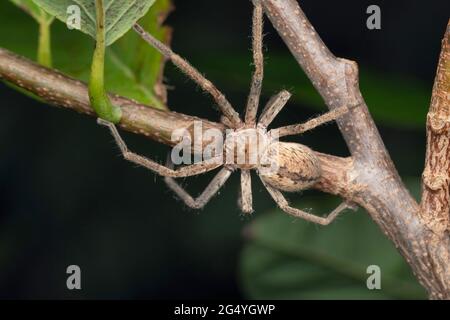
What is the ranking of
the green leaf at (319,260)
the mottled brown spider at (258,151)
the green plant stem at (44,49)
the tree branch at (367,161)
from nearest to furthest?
1. the tree branch at (367,161)
2. the green plant stem at (44,49)
3. the mottled brown spider at (258,151)
4. the green leaf at (319,260)

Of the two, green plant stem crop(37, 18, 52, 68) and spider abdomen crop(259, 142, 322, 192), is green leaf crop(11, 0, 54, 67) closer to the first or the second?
green plant stem crop(37, 18, 52, 68)

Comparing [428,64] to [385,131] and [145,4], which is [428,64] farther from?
[145,4]

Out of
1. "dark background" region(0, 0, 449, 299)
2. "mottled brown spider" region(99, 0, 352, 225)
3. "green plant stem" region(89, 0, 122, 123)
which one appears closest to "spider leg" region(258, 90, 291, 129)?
"mottled brown spider" region(99, 0, 352, 225)

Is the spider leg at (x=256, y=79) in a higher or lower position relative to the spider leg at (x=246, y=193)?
higher

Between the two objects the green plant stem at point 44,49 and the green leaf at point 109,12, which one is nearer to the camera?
the green leaf at point 109,12

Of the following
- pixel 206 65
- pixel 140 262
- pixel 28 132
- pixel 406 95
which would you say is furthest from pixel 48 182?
pixel 406 95

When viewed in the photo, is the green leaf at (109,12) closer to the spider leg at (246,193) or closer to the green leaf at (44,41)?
the green leaf at (44,41)

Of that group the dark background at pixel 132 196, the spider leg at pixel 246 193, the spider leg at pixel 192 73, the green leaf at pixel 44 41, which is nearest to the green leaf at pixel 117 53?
the spider leg at pixel 192 73

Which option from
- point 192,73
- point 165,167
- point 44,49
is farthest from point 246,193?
point 44,49
